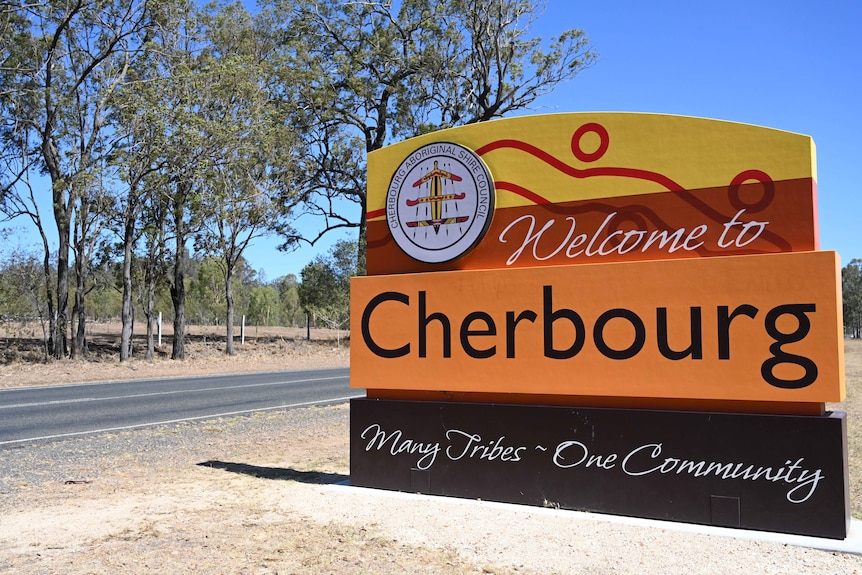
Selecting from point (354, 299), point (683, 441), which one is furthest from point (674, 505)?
point (354, 299)

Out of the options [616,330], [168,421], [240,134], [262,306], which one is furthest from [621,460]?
[262,306]

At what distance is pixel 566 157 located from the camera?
22.8ft

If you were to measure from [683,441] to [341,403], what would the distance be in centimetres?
1116

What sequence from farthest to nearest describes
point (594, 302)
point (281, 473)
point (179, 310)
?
point (179, 310) → point (281, 473) → point (594, 302)

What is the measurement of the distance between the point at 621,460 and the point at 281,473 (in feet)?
13.0

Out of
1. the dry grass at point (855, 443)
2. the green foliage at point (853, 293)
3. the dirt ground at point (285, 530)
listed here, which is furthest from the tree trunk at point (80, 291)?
the green foliage at point (853, 293)

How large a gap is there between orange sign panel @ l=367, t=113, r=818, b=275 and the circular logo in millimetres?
11

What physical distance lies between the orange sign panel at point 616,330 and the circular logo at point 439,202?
0.35m

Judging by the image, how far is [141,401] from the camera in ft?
53.5

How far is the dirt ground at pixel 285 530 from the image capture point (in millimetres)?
5098

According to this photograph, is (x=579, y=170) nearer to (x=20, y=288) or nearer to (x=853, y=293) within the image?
(x=20, y=288)

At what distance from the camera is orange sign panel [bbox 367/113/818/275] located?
609cm

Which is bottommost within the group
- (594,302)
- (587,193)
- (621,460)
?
(621,460)

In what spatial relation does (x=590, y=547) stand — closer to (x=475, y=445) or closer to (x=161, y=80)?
(x=475, y=445)
